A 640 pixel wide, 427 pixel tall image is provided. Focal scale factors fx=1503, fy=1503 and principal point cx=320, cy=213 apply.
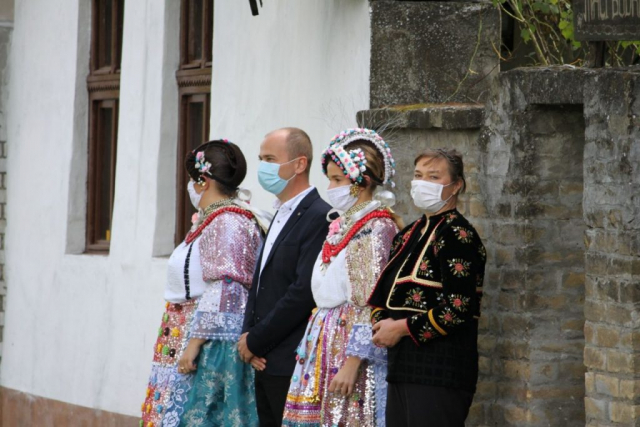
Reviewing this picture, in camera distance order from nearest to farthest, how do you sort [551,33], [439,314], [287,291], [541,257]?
1. [439,314]
2. [541,257]
3. [287,291]
4. [551,33]

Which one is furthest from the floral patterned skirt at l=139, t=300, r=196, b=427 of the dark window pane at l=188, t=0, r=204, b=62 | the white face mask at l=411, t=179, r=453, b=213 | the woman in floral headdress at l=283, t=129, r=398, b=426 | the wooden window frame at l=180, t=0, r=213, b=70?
the dark window pane at l=188, t=0, r=204, b=62

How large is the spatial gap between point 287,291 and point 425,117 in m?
1.10

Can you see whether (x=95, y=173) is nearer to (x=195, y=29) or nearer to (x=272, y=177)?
(x=195, y=29)

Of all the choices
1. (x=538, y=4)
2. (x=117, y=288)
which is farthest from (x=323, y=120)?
(x=117, y=288)

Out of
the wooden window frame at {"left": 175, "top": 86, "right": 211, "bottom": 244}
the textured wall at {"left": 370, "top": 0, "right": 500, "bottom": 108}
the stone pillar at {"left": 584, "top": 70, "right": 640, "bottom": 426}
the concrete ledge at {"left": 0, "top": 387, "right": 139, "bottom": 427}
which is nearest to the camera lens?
the stone pillar at {"left": 584, "top": 70, "right": 640, "bottom": 426}

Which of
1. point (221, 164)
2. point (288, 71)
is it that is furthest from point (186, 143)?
point (221, 164)

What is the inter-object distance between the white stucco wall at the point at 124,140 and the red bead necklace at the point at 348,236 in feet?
4.53

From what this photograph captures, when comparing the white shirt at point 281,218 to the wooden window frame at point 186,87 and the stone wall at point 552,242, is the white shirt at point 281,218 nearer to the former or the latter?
the stone wall at point 552,242

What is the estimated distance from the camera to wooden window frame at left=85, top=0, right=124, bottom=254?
36.8 feet

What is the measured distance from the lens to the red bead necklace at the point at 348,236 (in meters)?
6.74

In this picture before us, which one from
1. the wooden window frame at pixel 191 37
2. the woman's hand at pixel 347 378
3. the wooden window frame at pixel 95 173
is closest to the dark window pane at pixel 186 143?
the wooden window frame at pixel 191 37

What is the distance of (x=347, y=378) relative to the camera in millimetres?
6523

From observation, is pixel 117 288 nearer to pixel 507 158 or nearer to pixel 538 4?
pixel 538 4

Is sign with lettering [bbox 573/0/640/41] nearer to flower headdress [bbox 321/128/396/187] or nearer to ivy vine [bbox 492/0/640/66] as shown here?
flower headdress [bbox 321/128/396/187]
